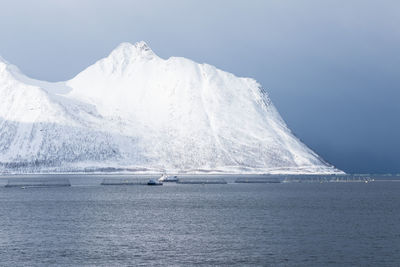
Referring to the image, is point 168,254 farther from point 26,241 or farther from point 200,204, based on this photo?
point 200,204

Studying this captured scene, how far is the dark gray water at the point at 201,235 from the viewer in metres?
81.9

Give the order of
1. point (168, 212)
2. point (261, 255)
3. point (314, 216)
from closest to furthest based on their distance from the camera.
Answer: point (261, 255), point (314, 216), point (168, 212)

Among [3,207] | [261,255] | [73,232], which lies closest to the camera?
[261,255]

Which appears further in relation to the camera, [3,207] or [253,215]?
[3,207]

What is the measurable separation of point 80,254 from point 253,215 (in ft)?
191

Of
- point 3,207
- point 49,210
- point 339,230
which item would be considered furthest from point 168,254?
point 3,207

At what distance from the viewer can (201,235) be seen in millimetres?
Answer: 104125

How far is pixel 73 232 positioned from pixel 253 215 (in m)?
41.9

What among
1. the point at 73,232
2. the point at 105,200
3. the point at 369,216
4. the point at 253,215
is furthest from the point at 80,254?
the point at 105,200

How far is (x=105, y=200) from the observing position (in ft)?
620

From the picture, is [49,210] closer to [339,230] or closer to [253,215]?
[253,215]

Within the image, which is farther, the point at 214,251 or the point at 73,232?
the point at 73,232

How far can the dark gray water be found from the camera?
269 ft

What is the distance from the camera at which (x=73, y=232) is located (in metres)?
108
